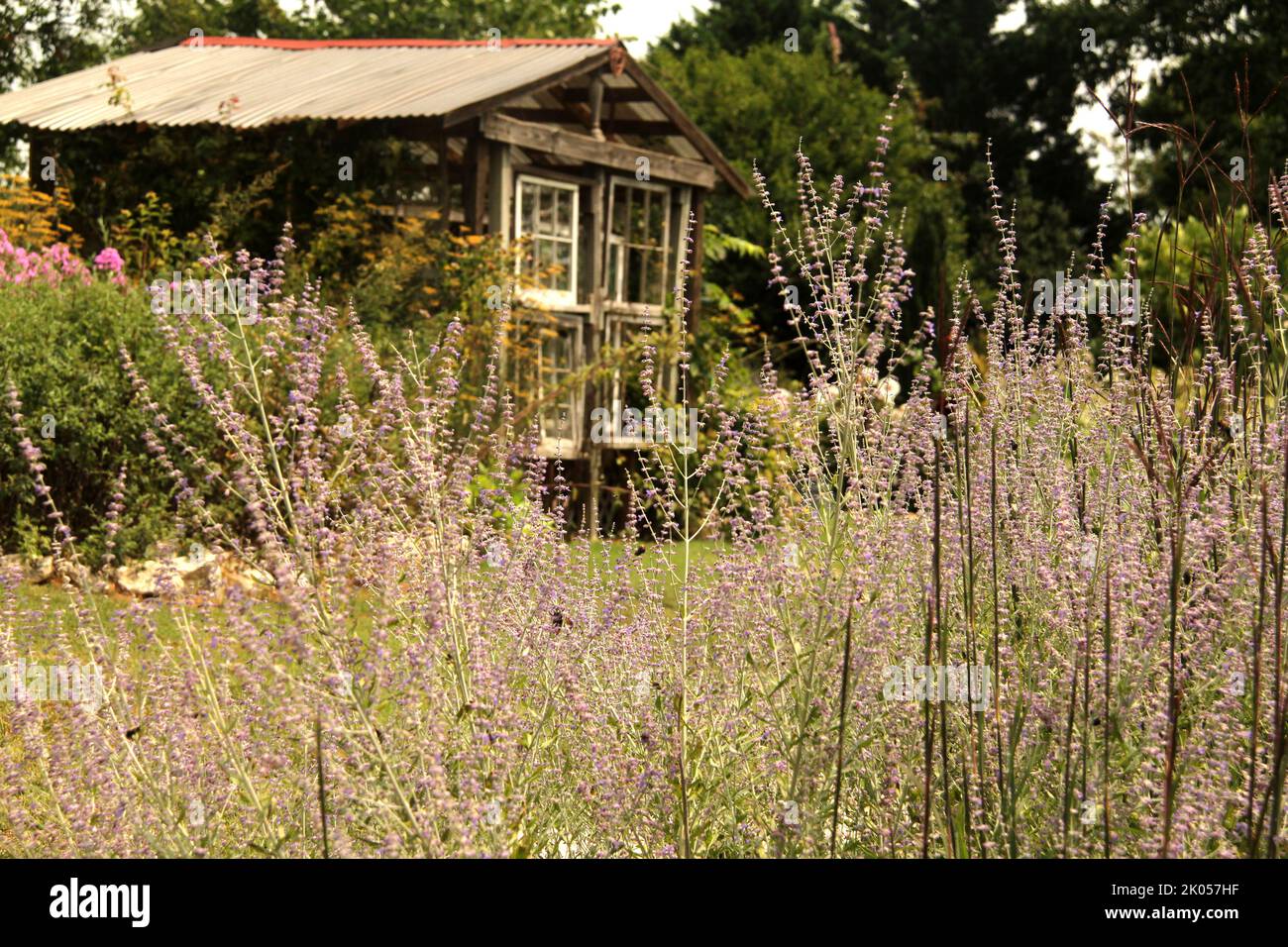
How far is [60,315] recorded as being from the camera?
32.9 ft

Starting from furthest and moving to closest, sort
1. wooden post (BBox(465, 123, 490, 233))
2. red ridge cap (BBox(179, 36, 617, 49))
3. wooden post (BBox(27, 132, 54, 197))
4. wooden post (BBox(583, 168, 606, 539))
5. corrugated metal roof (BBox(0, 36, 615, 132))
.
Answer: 1. red ridge cap (BBox(179, 36, 617, 49))
2. wooden post (BBox(583, 168, 606, 539))
3. wooden post (BBox(27, 132, 54, 197))
4. wooden post (BBox(465, 123, 490, 233))
5. corrugated metal roof (BBox(0, 36, 615, 132))

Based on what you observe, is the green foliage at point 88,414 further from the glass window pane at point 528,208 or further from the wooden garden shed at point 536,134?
the glass window pane at point 528,208

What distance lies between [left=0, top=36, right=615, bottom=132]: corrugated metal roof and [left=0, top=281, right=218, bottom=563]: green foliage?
4324mm

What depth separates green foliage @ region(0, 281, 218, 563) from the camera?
31.1 feet

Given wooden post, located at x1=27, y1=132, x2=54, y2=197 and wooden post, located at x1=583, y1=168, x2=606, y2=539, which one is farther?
wooden post, located at x1=583, y1=168, x2=606, y2=539

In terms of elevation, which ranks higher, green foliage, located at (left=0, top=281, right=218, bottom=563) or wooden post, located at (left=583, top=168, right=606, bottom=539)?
wooden post, located at (left=583, top=168, right=606, bottom=539)

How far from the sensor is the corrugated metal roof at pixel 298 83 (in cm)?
1419

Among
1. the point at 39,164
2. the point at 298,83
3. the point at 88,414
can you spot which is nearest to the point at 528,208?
the point at 298,83

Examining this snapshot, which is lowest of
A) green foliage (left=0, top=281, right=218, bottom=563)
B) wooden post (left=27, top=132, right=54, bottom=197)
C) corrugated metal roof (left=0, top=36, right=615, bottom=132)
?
green foliage (left=0, top=281, right=218, bottom=563)

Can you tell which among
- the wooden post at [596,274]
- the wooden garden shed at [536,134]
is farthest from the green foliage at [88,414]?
the wooden post at [596,274]

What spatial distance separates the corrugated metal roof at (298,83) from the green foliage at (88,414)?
4324 mm

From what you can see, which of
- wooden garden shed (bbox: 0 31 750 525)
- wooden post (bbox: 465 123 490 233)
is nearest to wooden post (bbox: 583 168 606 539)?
wooden garden shed (bbox: 0 31 750 525)

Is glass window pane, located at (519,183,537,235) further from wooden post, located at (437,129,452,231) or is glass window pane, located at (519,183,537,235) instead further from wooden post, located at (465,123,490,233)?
wooden post, located at (437,129,452,231)
